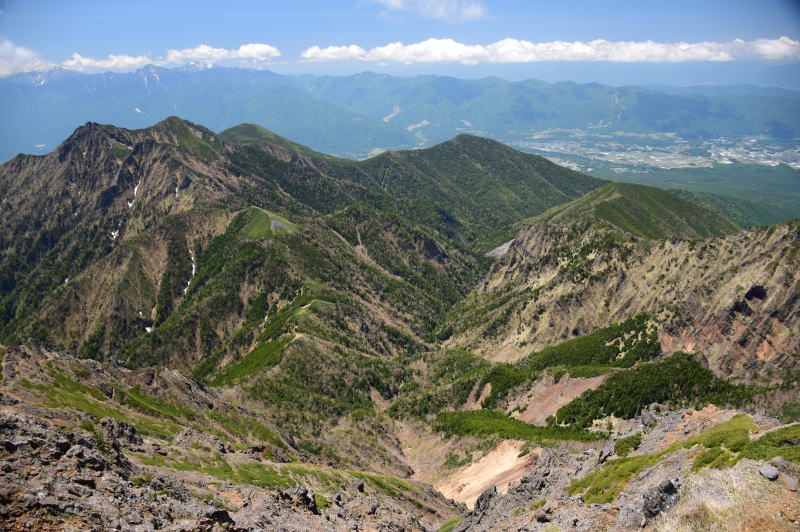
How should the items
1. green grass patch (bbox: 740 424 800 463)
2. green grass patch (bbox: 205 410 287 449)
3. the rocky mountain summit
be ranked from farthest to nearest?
green grass patch (bbox: 205 410 287 449), the rocky mountain summit, green grass patch (bbox: 740 424 800 463)

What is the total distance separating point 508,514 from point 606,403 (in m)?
→ 56.2

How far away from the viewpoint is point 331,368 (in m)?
142

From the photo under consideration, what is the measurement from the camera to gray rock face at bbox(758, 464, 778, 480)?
1036 inches

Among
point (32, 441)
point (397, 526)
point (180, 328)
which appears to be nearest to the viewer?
point (32, 441)

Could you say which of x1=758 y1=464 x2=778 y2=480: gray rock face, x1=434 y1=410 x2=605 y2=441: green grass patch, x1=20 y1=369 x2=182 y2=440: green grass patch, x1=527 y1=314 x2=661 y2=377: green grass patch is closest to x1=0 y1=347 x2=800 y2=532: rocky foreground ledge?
x1=758 y1=464 x2=778 y2=480: gray rock face

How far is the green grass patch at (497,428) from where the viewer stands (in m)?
94.1

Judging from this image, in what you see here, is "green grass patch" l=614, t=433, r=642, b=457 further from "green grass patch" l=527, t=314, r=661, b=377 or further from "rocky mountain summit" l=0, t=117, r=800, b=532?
"green grass patch" l=527, t=314, r=661, b=377

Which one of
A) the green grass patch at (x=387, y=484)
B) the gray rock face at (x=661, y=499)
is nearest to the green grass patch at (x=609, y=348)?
the green grass patch at (x=387, y=484)

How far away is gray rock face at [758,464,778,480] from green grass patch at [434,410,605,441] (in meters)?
65.7

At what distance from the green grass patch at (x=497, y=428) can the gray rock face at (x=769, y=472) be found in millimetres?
65675

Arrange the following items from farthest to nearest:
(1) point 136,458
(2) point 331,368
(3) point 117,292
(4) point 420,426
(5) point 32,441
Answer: (3) point 117,292 < (2) point 331,368 < (4) point 420,426 < (1) point 136,458 < (5) point 32,441

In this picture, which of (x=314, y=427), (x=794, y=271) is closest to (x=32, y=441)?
(x=314, y=427)

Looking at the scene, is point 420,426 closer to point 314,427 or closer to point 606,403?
point 314,427

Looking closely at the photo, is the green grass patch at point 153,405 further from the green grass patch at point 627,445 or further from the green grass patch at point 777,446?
the green grass patch at point 777,446
